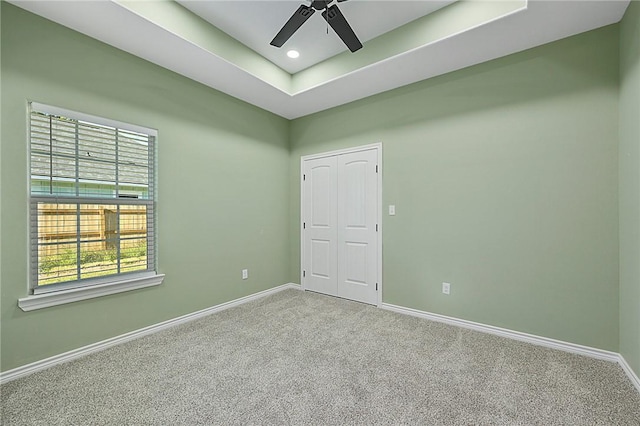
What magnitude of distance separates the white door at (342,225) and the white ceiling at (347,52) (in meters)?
0.99

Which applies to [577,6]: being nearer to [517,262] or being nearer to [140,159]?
[517,262]

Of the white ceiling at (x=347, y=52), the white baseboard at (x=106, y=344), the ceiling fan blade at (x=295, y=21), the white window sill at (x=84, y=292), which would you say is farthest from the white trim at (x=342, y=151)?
the white window sill at (x=84, y=292)

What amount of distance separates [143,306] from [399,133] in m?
3.36

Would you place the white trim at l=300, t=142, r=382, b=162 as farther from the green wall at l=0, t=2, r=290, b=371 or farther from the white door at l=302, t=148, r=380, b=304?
the green wall at l=0, t=2, r=290, b=371

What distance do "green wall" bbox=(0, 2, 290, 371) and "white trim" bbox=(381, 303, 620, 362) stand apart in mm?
2109

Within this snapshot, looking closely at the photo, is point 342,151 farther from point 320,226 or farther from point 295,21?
point 295,21

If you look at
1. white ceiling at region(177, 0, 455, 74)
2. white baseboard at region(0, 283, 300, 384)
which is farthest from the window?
white ceiling at region(177, 0, 455, 74)

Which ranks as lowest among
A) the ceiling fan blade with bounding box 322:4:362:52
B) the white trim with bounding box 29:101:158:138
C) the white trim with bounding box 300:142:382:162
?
the white trim with bounding box 29:101:158:138

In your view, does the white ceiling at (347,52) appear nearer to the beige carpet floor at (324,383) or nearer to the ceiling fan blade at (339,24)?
the ceiling fan blade at (339,24)

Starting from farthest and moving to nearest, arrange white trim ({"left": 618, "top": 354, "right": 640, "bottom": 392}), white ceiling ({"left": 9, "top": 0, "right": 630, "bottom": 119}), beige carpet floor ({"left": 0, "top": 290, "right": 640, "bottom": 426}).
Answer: white ceiling ({"left": 9, "top": 0, "right": 630, "bottom": 119}), white trim ({"left": 618, "top": 354, "right": 640, "bottom": 392}), beige carpet floor ({"left": 0, "top": 290, "right": 640, "bottom": 426})

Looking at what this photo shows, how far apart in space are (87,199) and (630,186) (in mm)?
4280

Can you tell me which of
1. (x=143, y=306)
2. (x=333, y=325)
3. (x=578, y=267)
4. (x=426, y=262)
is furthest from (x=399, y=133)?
(x=143, y=306)

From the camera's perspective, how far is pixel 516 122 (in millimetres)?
2514

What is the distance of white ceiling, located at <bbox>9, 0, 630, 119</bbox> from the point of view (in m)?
2.01
